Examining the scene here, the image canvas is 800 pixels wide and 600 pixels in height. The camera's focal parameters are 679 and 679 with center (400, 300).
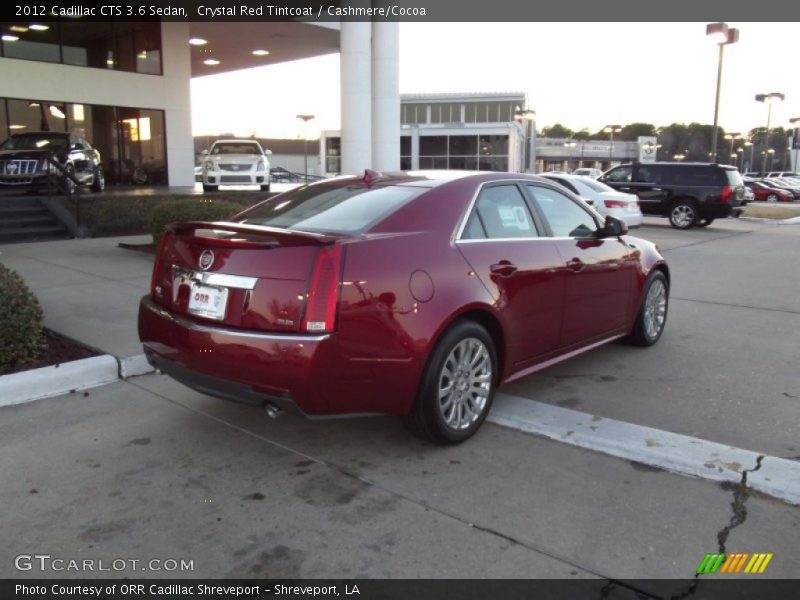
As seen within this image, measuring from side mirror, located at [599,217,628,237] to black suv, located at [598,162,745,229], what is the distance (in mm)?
14689

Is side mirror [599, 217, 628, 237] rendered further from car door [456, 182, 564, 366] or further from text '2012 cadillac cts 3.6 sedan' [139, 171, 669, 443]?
car door [456, 182, 564, 366]

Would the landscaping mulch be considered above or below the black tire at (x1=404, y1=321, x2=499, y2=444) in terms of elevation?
below

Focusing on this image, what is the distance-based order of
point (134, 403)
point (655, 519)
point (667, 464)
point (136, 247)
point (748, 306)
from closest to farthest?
point (655, 519)
point (667, 464)
point (134, 403)
point (748, 306)
point (136, 247)

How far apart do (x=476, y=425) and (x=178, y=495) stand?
181 centimetres

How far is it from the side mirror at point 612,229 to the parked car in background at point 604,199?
9275mm

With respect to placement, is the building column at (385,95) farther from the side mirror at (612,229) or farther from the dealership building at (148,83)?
the side mirror at (612,229)

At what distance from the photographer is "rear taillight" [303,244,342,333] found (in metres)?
3.48

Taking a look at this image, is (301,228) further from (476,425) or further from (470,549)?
(470,549)

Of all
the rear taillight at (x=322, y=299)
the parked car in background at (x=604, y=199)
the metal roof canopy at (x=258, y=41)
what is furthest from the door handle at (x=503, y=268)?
the metal roof canopy at (x=258, y=41)

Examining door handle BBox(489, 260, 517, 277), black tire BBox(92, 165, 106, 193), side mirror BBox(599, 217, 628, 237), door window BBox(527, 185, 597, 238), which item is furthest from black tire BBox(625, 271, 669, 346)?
black tire BBox(92, 165, 106, 193)

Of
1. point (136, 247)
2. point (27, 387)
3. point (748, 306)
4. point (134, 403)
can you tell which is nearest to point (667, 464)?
point (134, 403)

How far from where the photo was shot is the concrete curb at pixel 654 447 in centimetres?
373

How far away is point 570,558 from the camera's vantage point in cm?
302

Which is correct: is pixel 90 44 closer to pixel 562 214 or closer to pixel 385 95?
pixel 385 95
